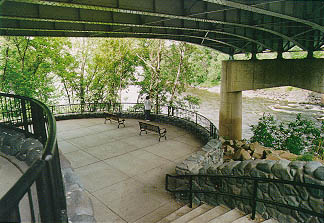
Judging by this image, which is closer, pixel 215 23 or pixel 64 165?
pixel 64 165

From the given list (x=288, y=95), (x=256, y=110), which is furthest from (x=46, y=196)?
(x=288, y=95)

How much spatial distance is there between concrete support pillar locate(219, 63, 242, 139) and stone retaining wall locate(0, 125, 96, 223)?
888 inches

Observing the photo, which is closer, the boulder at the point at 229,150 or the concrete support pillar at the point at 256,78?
the boulder at the point at 229,150

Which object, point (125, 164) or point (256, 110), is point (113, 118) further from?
point (256, 110)

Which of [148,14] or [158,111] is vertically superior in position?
[148,14]

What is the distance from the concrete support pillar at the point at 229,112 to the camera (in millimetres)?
26312

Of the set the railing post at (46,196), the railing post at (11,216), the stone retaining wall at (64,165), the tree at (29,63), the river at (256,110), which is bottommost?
the river at (256,110)

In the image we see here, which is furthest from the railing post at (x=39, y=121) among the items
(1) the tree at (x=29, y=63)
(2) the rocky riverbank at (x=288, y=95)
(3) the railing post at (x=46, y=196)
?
(2) the rocky riverbank at (x=288, y=95)

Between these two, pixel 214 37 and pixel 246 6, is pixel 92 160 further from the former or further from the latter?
pixel 214 37

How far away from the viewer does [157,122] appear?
1658cm

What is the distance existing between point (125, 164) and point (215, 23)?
37.2 feet

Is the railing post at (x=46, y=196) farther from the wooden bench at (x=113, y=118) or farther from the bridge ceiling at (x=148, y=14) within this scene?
the wooden bench at (x=113, y=118)

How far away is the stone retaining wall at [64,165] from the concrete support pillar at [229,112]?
22.6 meters

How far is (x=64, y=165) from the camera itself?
5332 mm
